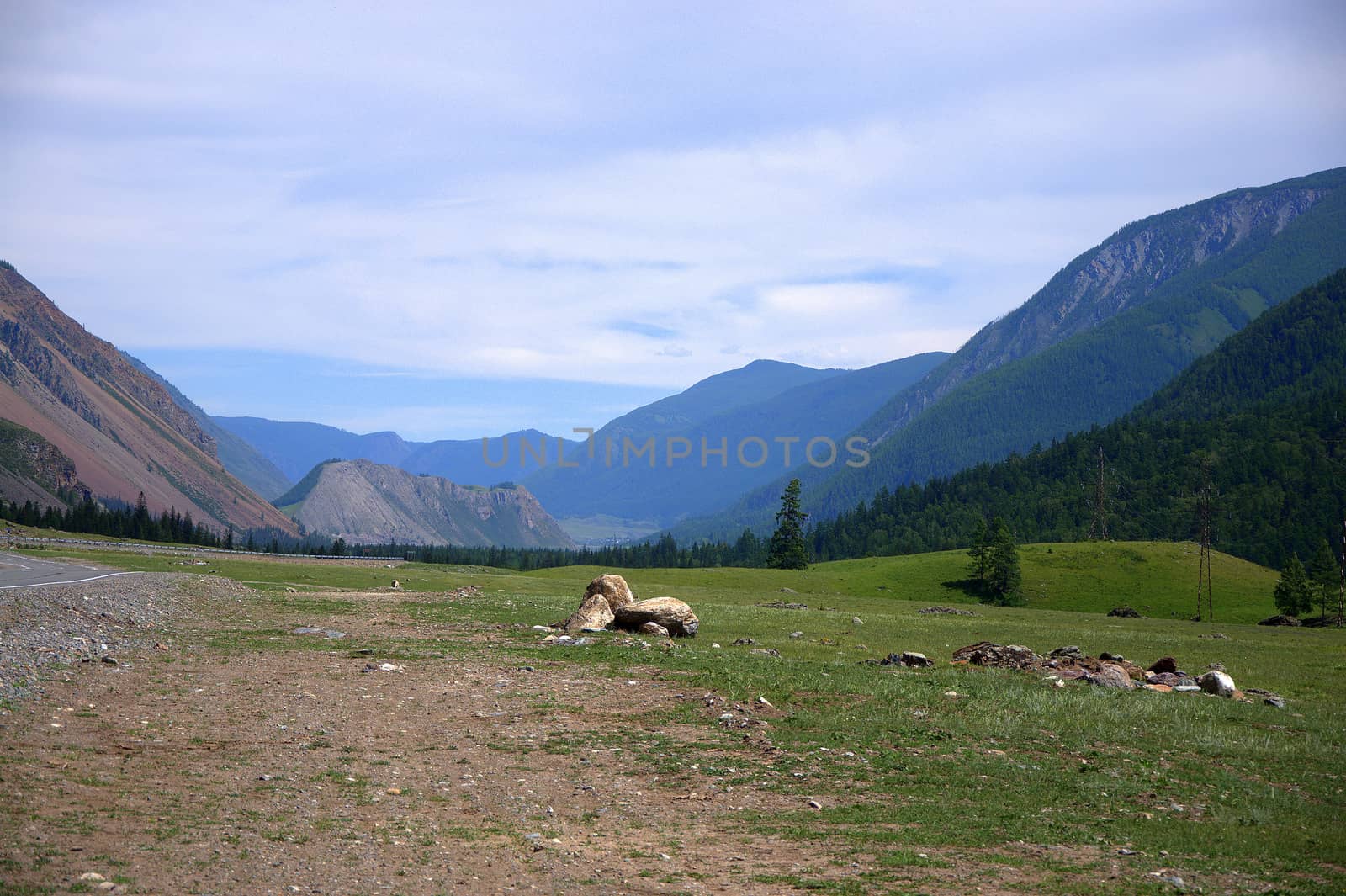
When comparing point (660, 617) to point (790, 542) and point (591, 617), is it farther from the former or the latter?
point (790, 542)

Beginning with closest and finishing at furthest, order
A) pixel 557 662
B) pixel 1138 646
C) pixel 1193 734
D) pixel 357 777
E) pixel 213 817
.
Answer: pixel 213 817, pixel 357 777, pixel 1193 734, pixel 557 662, pixel 1138 646

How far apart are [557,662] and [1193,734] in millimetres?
16795

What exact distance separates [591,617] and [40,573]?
3305 centimetres

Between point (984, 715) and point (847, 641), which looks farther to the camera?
point (847, 641)

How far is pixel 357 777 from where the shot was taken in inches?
560

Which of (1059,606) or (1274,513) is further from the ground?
(1274,513)

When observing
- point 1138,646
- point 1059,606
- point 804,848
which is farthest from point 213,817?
point 1059,606

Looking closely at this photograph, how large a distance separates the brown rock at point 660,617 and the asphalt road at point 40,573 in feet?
80.9

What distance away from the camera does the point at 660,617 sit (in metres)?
34.1

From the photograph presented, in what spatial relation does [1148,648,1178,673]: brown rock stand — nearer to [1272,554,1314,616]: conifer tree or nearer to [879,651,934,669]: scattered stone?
[879,651,934,669]: scattered stone

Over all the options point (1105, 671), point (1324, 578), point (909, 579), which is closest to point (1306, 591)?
point (1324, 578)

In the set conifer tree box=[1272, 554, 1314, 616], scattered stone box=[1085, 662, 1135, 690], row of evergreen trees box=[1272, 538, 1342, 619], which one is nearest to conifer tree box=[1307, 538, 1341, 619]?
row of evergreen trees box=[1272, 538, 1342, 619]

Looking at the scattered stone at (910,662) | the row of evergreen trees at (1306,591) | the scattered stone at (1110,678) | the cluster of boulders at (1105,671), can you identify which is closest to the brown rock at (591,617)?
the scattered stone at (910,662)

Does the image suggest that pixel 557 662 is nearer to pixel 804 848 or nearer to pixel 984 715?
pixel 984 715
